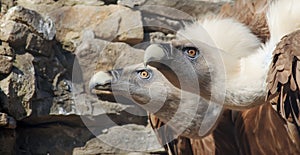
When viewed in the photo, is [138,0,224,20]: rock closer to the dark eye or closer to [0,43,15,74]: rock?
[0,43,15,74]: rock

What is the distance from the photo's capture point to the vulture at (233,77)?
101 inches

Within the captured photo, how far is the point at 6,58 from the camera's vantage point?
3211mm

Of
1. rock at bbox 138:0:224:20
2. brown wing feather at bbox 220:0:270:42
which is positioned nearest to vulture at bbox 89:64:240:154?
brown wing feather at bbox 220:0:270:42

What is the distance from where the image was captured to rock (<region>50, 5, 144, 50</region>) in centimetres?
349

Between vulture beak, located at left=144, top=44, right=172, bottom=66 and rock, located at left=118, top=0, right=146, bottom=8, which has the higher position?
rock, located at left=118, top=0, right=146, bottom=8

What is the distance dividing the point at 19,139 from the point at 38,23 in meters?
0.46

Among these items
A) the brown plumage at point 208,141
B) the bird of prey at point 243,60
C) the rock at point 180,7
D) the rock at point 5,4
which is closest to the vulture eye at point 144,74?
the bird of prey at point 243,60

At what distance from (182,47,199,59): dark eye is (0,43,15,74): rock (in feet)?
2.67

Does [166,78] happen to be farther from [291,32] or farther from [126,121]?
[126,121]

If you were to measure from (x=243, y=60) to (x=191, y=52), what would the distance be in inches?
6.5

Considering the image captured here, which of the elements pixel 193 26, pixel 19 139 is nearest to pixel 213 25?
pixel 193 26

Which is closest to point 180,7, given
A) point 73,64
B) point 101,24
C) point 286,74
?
point 101,24

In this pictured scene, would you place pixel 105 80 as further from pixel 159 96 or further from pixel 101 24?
pixel 101 24

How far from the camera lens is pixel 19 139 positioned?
3.33 m
